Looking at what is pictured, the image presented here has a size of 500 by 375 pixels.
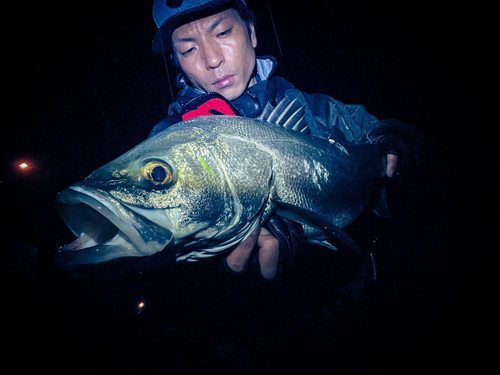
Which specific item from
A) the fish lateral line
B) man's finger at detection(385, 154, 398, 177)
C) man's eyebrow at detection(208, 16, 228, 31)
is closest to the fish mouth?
the fish lateral line

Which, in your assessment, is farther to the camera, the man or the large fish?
the man

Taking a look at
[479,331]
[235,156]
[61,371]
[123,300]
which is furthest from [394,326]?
[61,371]

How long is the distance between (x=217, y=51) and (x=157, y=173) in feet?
3.46

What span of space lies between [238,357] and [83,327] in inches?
62.5

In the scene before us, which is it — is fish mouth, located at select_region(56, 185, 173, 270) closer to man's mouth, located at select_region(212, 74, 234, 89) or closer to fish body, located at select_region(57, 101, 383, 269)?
fish body, located at select_region(57, 101, 383, 269)

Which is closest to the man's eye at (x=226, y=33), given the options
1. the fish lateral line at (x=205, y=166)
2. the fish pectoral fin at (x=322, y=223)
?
the fish lateral line at (x=205, y=166)

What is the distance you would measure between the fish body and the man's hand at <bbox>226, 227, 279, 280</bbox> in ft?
0.62

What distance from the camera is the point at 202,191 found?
65 centimetres

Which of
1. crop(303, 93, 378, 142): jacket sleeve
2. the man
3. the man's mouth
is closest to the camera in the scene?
the man

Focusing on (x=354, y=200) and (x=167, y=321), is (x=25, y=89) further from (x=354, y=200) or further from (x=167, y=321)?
(x=354, y=200)

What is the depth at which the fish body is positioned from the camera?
0.57 m

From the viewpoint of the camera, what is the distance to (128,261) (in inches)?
24.0

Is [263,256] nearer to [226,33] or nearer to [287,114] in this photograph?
[287,114]

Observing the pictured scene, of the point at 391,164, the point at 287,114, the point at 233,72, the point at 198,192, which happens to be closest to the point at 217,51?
the point at 233,72
